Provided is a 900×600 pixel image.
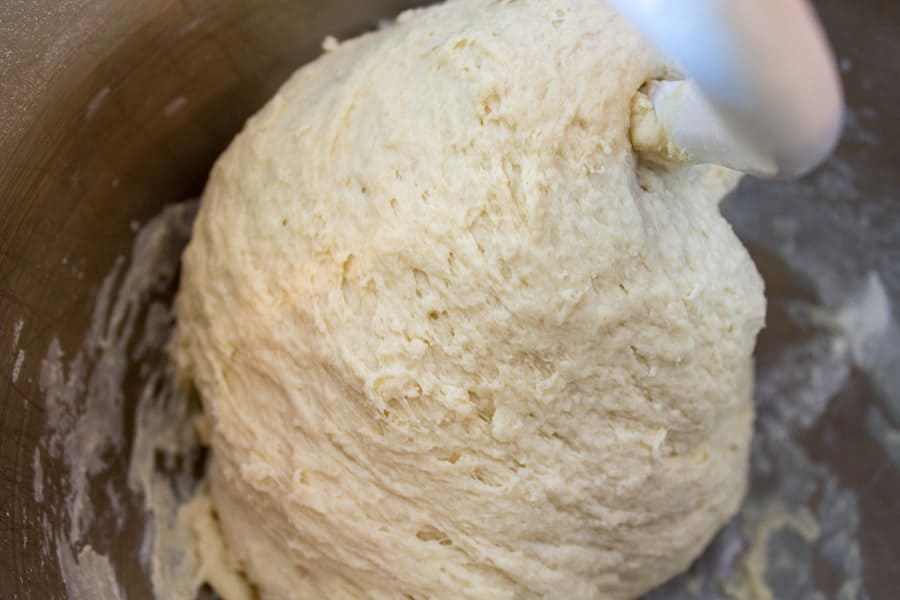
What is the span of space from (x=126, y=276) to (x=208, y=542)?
47 cm

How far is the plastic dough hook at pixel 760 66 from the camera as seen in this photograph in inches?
23.8

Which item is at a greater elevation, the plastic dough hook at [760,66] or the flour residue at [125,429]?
the plastic dough hook at [760,66]

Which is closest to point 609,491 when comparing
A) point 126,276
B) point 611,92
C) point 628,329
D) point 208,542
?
point 628,329

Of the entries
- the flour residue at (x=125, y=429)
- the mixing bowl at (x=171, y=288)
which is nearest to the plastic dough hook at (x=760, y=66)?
the mixing bowl at (x=171, y=288)

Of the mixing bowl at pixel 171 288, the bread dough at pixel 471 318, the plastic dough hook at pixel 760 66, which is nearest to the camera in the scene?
the plastic dough hook at pixel 760 66

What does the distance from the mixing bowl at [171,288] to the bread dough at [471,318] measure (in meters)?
0.18

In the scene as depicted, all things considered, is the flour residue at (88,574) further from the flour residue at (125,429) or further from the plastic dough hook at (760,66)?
the plastic dough hook at (760,66)

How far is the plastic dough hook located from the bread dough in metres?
0.33

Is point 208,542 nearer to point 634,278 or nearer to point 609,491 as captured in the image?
point 609,491

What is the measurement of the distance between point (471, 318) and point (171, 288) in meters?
0.67

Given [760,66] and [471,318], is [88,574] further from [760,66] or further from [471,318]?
[760,66]

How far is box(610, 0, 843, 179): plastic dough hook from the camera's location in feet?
1.98

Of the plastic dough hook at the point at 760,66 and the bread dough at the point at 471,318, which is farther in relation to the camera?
the bread dough at the point at 471,318

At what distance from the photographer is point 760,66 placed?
0.61 meters
